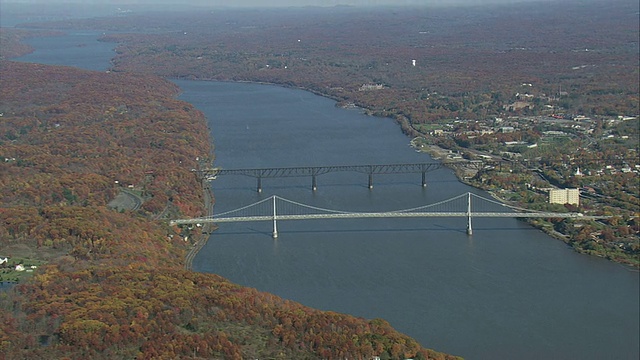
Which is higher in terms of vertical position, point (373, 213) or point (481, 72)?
point (373, 213)

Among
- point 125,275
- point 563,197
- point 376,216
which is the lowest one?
point 563,197

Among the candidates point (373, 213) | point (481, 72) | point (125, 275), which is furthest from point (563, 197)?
point (481, 72)

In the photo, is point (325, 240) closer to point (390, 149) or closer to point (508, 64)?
point (390, 149)

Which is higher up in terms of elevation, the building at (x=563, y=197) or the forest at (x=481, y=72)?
the building at (x=563, y=197)

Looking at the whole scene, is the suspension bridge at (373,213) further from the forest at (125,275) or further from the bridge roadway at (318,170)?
the bridge roadway at (318,170)

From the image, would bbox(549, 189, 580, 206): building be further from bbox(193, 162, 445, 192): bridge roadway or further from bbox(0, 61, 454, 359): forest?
bbox(0, 61, 454, 359): forest

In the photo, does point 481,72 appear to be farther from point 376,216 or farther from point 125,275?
point 125,275

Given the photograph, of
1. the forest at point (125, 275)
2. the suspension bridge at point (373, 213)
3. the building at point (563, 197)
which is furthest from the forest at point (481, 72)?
the forest at point (125, 275)
